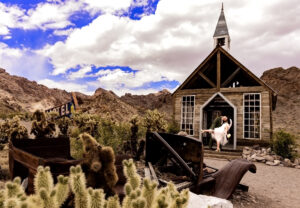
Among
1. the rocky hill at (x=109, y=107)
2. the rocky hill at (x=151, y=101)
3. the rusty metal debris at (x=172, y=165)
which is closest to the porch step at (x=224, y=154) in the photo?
the rusty metal debris at (x=172, y=165)

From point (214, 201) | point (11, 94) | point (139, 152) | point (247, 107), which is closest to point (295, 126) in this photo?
point (247, 107)

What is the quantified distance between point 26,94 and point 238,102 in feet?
188

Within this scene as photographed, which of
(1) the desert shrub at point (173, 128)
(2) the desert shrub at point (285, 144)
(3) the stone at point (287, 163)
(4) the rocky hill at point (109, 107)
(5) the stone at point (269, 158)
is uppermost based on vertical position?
(4) the rocky hill at point (109, 107)

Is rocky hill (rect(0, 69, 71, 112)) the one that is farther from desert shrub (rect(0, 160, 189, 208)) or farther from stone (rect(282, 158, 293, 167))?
desert shrub (rect(0, 160, 189, 208))

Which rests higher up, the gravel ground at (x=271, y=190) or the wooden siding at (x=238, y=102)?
the wooden siding at (x=238, y=102)

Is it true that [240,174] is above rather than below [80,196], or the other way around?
below

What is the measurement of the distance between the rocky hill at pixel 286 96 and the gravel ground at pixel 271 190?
115 feet

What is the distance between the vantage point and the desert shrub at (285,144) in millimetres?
10117

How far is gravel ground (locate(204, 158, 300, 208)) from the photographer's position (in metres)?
4.84

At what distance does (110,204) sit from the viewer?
1.30m

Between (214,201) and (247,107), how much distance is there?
10422 millimetres

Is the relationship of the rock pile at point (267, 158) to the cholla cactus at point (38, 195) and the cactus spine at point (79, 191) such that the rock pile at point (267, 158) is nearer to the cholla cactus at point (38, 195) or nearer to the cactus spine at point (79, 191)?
A: the cactus spine at point (79, 191)

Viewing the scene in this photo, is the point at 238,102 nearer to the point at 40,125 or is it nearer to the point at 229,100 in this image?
the point at 229,100

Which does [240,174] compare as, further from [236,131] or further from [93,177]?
[236,131]
